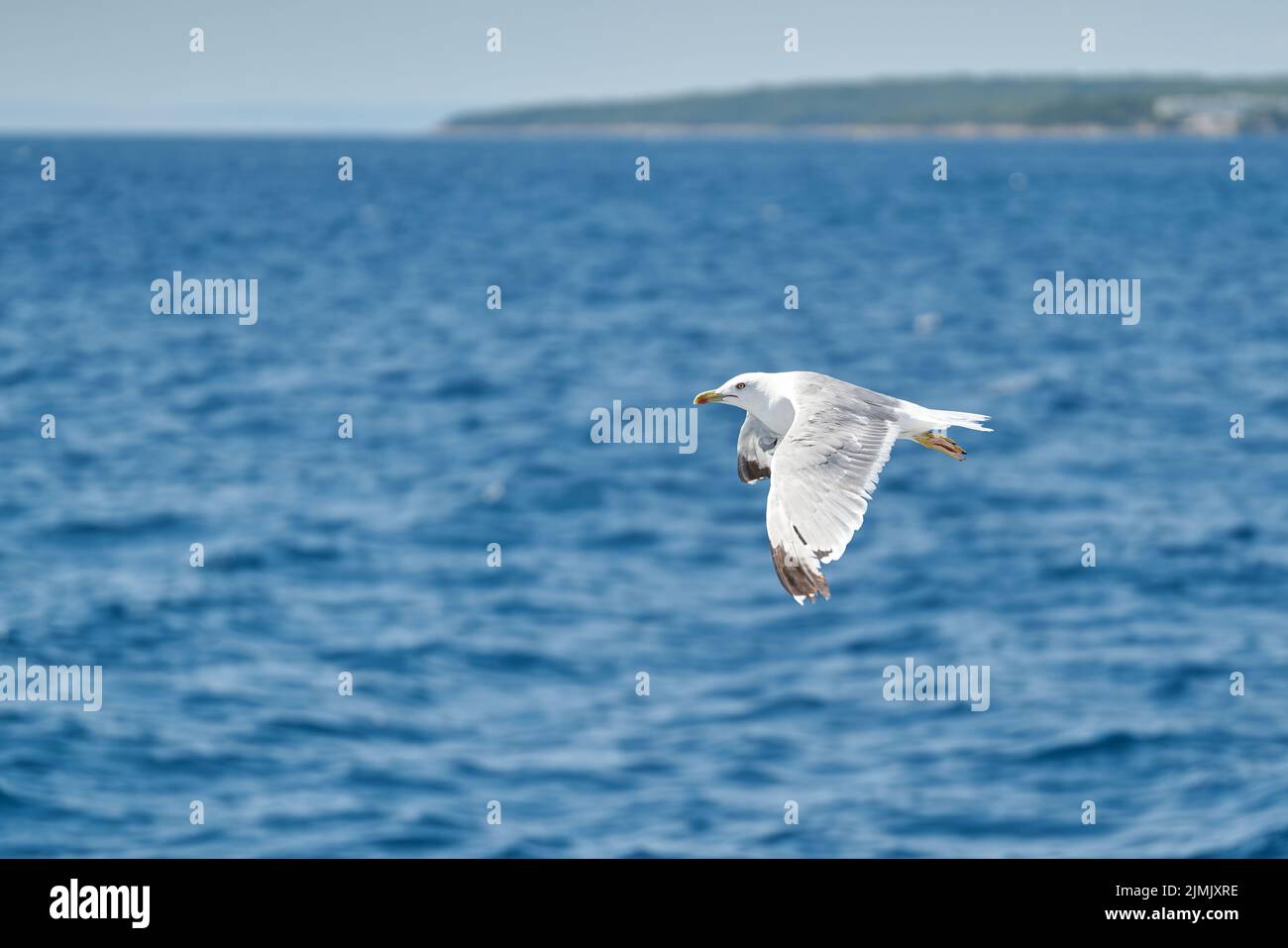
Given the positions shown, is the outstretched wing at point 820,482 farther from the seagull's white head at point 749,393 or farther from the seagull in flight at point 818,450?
the seagull's white head at point 749,393

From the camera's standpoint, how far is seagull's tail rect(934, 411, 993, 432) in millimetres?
5297

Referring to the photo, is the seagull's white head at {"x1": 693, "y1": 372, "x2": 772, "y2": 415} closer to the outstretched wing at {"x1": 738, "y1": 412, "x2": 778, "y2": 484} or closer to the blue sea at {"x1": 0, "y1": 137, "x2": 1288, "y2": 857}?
the outstretched wing at {"x1": 738, "y1": 412, "x2": 778, "y2": 484}

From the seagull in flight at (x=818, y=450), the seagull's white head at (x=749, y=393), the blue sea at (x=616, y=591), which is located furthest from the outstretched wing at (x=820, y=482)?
the blue sea at (x=616, y=591)

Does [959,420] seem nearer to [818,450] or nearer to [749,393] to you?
[818,450]

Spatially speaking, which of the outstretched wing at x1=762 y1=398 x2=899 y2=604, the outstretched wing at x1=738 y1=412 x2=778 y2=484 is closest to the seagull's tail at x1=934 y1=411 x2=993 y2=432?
the outstretched wing at x1=762 y1=398 x2=899 y2=604

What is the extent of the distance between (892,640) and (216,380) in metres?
41.7

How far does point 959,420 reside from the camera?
5.71 meters

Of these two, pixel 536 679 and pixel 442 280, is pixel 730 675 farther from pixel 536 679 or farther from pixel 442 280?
pixel 442 280

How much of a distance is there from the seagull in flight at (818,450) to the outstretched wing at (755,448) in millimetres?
108

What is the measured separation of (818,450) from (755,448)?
135 cm

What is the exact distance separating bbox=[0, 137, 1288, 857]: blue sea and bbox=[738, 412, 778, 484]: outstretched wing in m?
22.1

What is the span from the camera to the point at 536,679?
115 ft

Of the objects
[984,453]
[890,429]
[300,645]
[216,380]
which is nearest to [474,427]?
[216,380]

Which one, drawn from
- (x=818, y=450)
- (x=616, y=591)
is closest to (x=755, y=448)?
(x=818, y=450)
